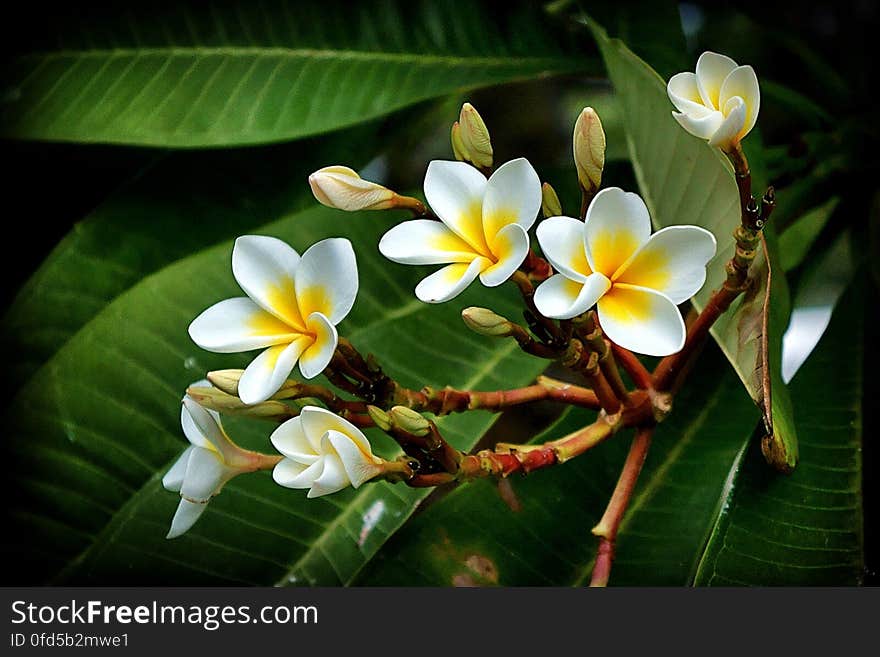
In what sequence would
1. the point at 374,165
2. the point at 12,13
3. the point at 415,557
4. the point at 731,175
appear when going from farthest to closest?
1. the point at 374,165
2. the point at 12,13
3. the point at 415,557
4. the point at 731,175

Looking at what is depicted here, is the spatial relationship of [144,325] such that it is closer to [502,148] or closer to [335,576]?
[335,576]

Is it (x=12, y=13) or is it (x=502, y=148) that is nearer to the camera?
(x=12, y=13)

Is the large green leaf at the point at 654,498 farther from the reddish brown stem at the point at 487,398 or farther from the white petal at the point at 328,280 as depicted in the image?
the white petal at the point at 328,280

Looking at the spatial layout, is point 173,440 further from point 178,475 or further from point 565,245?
point 565,245

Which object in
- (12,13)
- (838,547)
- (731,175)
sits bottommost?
(838,547)

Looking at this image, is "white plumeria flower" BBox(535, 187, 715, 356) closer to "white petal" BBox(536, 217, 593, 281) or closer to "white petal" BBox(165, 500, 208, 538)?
"white petal" BBox(536, 217, 593, 281)

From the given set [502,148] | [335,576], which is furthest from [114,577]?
[502,148]

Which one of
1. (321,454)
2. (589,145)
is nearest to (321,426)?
(321,454)
